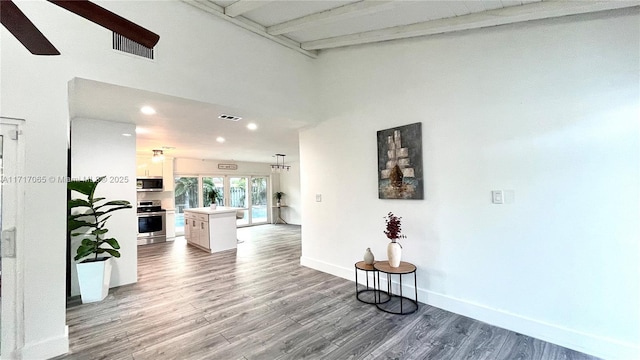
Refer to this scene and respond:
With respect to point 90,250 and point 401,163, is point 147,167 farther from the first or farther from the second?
point 401,163

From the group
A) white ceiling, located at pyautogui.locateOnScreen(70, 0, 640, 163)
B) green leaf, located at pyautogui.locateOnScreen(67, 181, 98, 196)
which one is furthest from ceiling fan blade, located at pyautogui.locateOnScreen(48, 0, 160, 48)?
green leaf, located at pyautogui.locateOnScreen(67, 181, 98, 196)

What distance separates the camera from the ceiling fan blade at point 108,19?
3.95ft

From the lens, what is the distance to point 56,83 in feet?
7.65

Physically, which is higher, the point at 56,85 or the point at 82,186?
the point at 56,85

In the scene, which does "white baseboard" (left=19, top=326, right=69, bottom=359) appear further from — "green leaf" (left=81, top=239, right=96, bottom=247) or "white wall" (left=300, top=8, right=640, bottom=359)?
"white wall" (left=300, top=8, right=640, bottom=359)

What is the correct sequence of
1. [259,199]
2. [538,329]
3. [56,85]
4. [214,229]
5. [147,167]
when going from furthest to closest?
[259,199]
[147,167]
[214,229]
[538,329]
[56,85]

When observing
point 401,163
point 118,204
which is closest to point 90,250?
point 118,204

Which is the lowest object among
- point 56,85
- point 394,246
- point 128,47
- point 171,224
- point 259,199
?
point 171,224

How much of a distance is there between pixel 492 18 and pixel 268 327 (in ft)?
11.8

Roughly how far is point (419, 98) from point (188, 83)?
2.63 meters

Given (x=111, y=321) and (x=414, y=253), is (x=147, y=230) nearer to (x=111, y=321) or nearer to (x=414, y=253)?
(x=111, y=321)

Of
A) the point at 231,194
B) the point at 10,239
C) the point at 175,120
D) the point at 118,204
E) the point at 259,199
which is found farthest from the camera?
the point at 259,199

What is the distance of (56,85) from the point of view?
233 centimetres

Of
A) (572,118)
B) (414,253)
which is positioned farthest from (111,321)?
(572,118)
